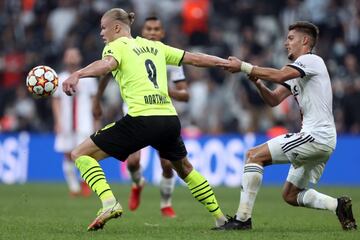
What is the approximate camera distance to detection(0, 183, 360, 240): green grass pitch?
9039 mm

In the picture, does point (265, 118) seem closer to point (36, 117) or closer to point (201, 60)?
point (36, 117)

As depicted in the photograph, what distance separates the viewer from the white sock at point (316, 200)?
31.4 ft

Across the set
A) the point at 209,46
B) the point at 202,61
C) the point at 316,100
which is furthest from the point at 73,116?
the point at 316,100

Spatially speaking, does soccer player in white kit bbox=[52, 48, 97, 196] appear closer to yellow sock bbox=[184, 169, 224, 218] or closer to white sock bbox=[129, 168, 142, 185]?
white sock bbox=[129, 168, 142, 185]

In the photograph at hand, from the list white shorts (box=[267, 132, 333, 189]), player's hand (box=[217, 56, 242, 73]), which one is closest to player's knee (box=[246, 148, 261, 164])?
white shorts (box=[267, 132, 333, 189])

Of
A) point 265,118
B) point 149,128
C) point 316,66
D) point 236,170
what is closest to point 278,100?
point 316,66

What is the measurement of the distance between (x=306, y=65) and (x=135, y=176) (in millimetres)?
4190

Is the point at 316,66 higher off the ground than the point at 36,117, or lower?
higher

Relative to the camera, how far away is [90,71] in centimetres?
882

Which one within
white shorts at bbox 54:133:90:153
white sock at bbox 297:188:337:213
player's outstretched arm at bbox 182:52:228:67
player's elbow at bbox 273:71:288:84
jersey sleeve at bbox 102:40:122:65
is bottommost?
white shorts at bbox 54:133:90:153

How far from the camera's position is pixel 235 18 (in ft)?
79.5

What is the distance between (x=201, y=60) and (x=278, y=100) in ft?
3.86

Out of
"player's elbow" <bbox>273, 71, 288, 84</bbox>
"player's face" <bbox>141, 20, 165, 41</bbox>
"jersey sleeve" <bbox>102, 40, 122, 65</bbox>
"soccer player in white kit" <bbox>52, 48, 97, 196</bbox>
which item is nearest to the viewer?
"jersey sleeve" <bbox>102, 40, 122, 65</bbox>

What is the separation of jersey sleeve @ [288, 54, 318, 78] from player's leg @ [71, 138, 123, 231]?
2.20m
